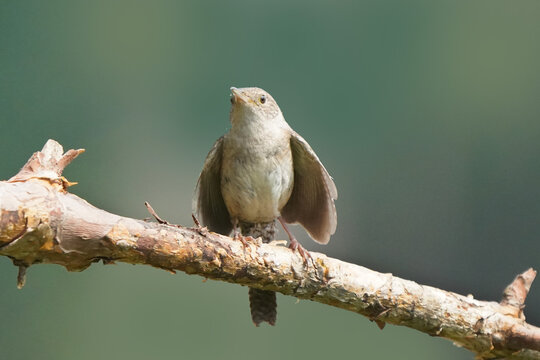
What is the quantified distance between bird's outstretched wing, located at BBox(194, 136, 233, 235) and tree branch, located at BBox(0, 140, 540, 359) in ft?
2.17

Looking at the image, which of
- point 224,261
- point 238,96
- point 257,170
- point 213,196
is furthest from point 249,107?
point 224,261

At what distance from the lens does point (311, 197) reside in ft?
9.36

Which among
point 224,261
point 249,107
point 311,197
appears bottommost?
point 224,261

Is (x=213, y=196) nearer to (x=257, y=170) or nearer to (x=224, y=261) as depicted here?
(x=257, y=170)

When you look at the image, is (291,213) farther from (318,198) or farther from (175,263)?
(175,263)

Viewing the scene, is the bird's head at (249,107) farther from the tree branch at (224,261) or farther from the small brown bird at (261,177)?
the tree branch at (224,261)

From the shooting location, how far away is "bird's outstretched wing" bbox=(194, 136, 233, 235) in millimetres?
2708

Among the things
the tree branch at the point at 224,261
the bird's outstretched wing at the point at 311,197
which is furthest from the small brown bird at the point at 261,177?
the tree branch at the point at 224,261

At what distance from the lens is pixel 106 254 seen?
1711 millimetres

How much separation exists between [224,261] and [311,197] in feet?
3.27

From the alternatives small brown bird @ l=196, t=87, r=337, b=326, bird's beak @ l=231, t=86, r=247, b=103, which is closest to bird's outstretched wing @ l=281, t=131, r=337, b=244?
small brown bird @ l=196, t=87, r=337, b=326

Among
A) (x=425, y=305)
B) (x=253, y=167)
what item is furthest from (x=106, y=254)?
(x=425, y=305)

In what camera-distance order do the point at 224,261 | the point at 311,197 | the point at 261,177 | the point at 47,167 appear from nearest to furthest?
the point at 47,167 < the point at 224,261 < the point at 261,177 < the point at 311,197

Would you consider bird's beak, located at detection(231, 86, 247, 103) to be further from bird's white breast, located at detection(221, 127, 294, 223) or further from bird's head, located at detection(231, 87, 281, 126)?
bird's white breast, located at detection(221, 127, 294, 223)
